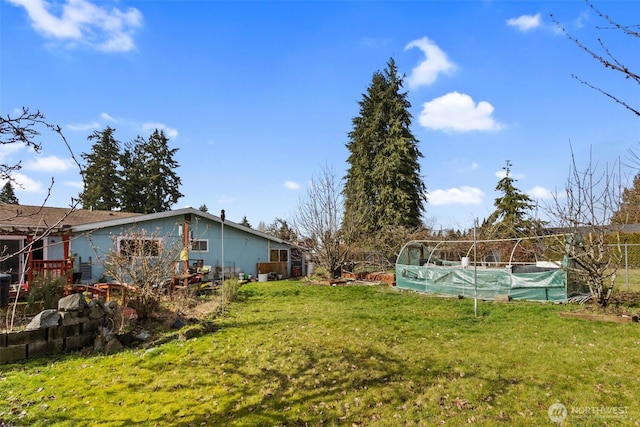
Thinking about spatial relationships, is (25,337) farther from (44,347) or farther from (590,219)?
(590,219)

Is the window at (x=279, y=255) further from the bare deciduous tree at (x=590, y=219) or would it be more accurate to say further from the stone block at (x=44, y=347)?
the bare deciduous tree at (x=590, y=219)

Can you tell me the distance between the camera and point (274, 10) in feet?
29.7

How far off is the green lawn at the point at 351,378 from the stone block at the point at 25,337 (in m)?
0.53

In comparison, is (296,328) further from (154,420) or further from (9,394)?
(9,394)

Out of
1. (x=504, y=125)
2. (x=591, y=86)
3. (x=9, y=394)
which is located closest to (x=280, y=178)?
(x=504, y=125)

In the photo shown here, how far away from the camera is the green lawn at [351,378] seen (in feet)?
13.7

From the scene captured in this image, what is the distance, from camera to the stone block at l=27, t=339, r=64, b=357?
20.8 feet

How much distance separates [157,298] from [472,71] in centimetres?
1121

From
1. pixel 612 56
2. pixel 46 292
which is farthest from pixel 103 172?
pixel 612 56

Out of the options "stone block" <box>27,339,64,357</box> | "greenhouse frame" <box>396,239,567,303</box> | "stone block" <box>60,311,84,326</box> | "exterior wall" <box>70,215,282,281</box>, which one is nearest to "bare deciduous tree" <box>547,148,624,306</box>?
"greenhouse frame" <box>396,239,567,303</box>

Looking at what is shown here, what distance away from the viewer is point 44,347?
6.48 metres

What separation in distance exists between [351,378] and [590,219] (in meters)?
8.37

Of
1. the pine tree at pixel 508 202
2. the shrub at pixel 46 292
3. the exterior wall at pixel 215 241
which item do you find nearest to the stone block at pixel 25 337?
the shrub at pixel 46 292

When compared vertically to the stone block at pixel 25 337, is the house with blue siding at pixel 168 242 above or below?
above
